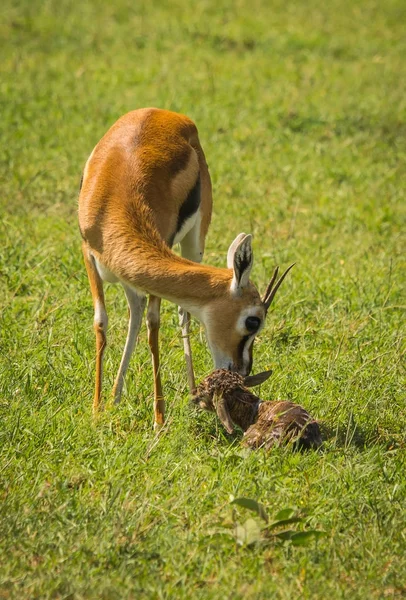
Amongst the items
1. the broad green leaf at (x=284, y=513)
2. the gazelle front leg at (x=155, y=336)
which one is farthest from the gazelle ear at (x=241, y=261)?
the broad green leaf at (x=284, y=513)

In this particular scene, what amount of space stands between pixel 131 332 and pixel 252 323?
77 cm

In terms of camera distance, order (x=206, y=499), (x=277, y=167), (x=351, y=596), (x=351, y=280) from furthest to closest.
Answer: (x=277, y=167) → (x=351, y=280) → (x=206, y=499) → (x=351, y=596)

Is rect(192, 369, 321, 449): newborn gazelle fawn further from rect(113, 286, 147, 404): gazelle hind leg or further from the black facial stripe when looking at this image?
rect(113, 286, 147, 404): gazelle hind leg

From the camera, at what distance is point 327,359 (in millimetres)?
5320

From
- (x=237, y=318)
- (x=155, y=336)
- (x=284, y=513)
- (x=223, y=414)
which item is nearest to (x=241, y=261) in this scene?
(x=237, y=318)

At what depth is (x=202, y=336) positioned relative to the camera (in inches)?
218

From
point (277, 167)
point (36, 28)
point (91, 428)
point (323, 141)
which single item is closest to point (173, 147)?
point (91, 428)

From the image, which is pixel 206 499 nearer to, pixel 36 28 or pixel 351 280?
pixel 351 280

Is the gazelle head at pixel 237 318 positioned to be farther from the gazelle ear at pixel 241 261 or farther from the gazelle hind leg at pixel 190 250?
the gazelle hind leg at pixel 190 250

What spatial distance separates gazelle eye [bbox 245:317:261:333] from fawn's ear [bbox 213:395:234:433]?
35cm

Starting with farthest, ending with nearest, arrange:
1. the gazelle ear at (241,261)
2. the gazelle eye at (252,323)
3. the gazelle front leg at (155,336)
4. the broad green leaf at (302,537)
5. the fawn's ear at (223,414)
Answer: the gazelle front leg at (155,336), the gazelle eye at (252,323), the fawn's ear at (223,414), the gazelle ear at (241,261), the broad green leaf at (302,537)

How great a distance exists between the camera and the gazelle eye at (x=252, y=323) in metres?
4.41

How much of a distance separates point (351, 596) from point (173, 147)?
2.66m

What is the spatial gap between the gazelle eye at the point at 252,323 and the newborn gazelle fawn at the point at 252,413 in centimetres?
22
